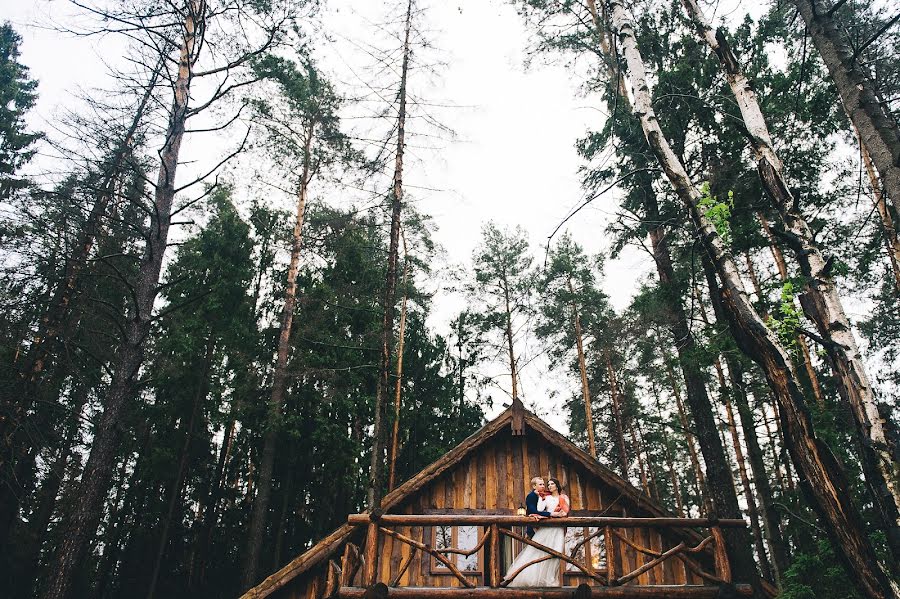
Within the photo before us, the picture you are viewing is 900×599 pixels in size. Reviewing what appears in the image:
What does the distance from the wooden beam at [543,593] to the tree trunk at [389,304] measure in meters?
1.50

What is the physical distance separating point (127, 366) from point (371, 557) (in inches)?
172

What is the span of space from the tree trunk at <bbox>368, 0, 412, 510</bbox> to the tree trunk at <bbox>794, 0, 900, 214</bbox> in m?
7.07

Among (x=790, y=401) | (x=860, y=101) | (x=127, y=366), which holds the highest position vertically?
(x=860, y=101)

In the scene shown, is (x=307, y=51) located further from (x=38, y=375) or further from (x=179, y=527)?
(x=179, y=527)

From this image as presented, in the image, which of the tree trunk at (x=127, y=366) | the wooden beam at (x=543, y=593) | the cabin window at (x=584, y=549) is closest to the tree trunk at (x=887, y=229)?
the wooden beam at (x=543, y=593)

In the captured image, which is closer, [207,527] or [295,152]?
[295,152]

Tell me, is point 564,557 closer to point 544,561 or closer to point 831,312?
point 544,561

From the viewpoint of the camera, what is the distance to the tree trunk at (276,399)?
13133 mm

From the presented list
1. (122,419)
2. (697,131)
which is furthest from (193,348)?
(697,131)

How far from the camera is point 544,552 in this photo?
259 inches

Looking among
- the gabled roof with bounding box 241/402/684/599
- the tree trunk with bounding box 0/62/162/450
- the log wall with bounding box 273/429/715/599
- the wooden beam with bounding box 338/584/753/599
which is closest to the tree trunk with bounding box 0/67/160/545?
the tree trunk with bounding box 0/62/162/450

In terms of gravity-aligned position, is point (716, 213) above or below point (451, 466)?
above

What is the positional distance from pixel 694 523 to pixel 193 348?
18476 mm

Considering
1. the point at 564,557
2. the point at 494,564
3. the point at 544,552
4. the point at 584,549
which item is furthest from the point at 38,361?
the point at 584,549
